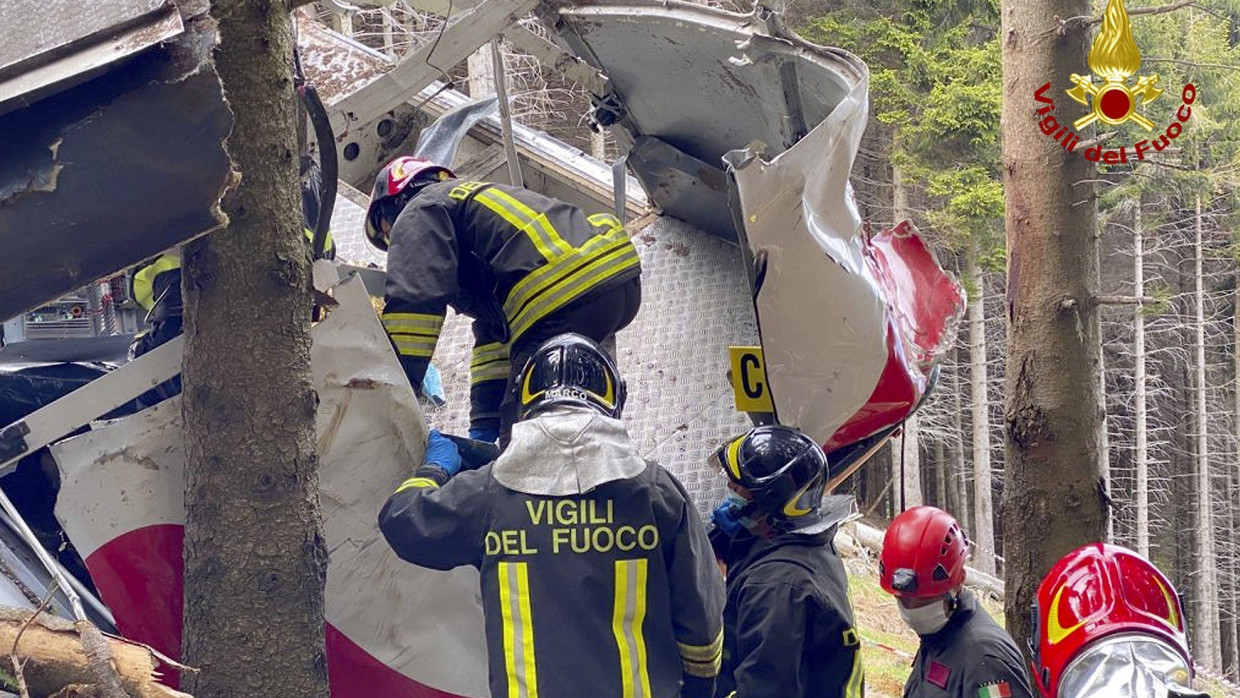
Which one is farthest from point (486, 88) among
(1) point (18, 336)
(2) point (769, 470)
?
(2) point (769, 470)

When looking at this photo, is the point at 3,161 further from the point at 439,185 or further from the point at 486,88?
the point at 486,88

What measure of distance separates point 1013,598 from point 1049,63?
1.93m

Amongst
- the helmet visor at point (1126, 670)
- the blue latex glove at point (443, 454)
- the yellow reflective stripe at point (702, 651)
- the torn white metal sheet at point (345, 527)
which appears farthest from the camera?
the blue latex glove at point (443, 454)

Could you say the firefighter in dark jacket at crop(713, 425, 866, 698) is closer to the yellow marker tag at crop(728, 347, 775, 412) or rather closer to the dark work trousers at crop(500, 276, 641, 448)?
the yellow marker tag at crop(728, 347, 775, 412)

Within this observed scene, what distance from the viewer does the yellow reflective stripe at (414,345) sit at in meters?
3.34

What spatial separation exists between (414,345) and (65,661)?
1311 millimetres

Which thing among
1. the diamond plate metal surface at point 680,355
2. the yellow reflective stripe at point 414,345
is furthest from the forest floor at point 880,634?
the yellow reflective stripe at point 414,345

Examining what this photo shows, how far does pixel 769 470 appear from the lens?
3465 mm


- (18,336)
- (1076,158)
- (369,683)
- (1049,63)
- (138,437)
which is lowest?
(369,683)

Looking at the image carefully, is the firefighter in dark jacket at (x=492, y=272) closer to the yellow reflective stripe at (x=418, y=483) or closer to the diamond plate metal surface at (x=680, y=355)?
the yellow reflective stripe at (x=418, y=483)

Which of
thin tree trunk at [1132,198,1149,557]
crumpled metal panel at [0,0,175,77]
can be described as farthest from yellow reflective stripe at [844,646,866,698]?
thin tree trunk at [1132,198,1149,557]

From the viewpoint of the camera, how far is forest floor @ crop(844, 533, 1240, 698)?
8.85 meters

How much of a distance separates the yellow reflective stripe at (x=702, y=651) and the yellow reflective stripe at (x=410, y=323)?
43.3 inches

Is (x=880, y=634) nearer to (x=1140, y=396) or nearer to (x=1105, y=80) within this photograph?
(x=1105, y=80)
